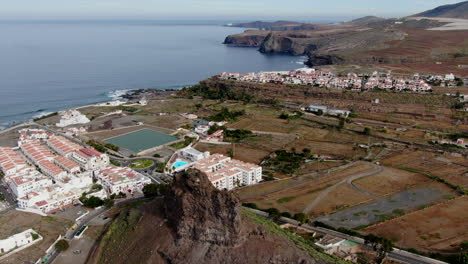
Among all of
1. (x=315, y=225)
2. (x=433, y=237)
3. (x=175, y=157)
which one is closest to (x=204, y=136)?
(x=175, y=157)

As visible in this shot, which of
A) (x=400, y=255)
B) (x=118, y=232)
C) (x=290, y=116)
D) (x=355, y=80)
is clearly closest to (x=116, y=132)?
(x=290, y=116)

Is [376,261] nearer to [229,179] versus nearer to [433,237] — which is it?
[433,237]

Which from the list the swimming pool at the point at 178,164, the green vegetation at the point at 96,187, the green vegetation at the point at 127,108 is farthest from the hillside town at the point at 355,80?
the green vegetation at the point at 96,187

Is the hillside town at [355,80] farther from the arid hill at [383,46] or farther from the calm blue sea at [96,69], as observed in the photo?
the calm blue sea at [96,69]

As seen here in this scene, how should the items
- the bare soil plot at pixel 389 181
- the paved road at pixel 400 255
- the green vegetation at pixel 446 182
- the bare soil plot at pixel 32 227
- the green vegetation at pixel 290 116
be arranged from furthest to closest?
the green vegetation at pixel 290 116, the bare soil plot at pixel 389 181, the green vegetation at pixel 446 182, the bare soil plot at pixel 32 227, the paved road at pixel 400 255

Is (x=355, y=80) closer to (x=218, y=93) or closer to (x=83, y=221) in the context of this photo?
(x=218, y=93)

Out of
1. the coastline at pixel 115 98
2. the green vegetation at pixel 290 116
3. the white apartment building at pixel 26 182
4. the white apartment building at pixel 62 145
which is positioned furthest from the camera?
the green vegetation at pixel 290 116
